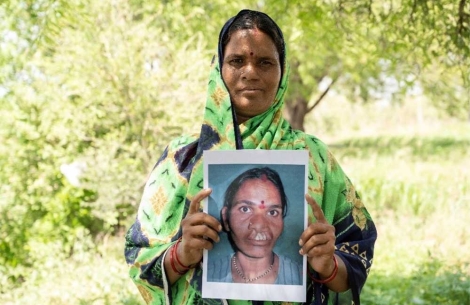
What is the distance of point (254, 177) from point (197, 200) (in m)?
0.16

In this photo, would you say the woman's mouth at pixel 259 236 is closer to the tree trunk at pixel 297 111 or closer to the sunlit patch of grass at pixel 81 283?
the sunlit patch of grass at pixel 81 283

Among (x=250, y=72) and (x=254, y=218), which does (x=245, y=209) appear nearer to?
(x=254, y=218)

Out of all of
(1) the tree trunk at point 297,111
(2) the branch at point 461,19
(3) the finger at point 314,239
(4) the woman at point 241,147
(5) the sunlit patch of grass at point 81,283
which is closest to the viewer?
(3) the finger at point 314,239

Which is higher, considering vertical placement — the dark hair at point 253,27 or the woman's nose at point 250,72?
the dark hair at point 253,27

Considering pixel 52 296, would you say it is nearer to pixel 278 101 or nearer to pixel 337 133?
pixel 278 101

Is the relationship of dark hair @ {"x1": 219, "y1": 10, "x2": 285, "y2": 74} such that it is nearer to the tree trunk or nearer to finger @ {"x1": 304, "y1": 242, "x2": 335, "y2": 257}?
finger @ {"x1": 304, "y1": 242, "x2": 335, "y2": 257}

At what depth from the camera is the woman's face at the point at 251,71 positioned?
71.1 inches

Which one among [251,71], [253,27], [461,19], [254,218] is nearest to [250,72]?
[251,71]

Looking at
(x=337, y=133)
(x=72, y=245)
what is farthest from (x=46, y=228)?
(x=337, y=133)

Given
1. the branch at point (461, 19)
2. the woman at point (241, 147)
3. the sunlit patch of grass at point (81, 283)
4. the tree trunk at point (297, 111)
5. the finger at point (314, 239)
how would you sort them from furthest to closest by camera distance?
the tree trunk at point (297, 111)
the sunlit patch of grass at point (81, 283)
the branch at point (461, 19)
the woman at point (241, 147)
the finger at point (314, 239)

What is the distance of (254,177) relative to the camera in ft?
5.50

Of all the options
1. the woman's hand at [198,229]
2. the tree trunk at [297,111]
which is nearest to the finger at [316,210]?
the woman's hand at [198,229]

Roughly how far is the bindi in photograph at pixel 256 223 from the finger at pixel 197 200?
27mm

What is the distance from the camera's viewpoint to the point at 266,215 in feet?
5.53
